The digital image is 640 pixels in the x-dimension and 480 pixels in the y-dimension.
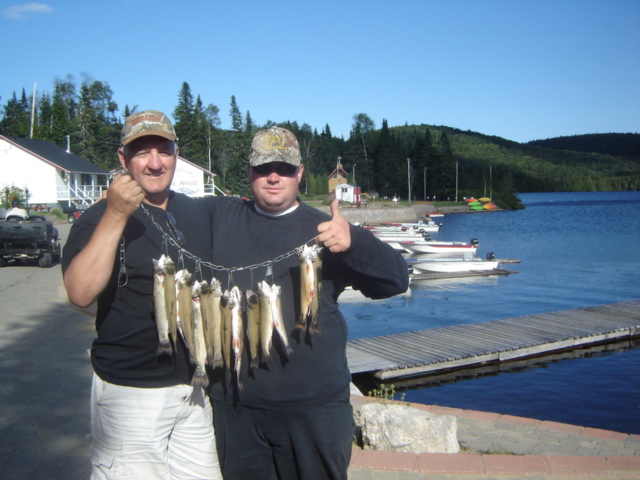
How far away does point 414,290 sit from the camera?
25.5 metres

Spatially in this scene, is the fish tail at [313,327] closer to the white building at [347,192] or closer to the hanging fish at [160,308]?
the hanging fish at [160,308]

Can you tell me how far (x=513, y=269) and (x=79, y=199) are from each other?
122ft

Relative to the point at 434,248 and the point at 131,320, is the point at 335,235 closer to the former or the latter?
the point at 131,320

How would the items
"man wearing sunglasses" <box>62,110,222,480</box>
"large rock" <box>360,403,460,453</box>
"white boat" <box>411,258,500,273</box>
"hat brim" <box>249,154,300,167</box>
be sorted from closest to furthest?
"man wearing sunglasses" <box>62,110,222,480</box>
"hat brim" <box>249,154,300,167</box>
"large rock" <box>360,403,460,453</box>
"white boat" <box>411,258,500,273</box>

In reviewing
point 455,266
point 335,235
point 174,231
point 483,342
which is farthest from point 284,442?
point 455,266

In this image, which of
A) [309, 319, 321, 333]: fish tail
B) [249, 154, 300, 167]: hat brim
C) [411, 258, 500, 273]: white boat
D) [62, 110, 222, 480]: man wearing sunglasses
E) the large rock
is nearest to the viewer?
[62, 110, 222, 480]: man wearing sunglasses

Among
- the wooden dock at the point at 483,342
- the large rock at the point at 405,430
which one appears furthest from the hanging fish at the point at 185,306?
the wooden dock at the point at 483,342

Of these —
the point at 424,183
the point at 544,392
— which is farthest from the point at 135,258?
the point at 424,183

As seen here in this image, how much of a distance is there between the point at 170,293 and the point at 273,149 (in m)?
0.92

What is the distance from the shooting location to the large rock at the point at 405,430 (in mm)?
5602

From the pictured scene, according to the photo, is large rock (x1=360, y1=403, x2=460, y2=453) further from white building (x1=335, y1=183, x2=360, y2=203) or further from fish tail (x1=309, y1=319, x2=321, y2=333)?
white building (x1=335, y1=183, x2=360, y2=203)

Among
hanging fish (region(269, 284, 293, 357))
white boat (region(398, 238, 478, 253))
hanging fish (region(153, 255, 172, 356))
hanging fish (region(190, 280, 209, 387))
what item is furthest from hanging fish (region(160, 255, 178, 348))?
white boat (region(398, 238, 478, 253))

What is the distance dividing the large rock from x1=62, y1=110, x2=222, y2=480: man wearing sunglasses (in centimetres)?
282

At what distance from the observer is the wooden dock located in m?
12.2
